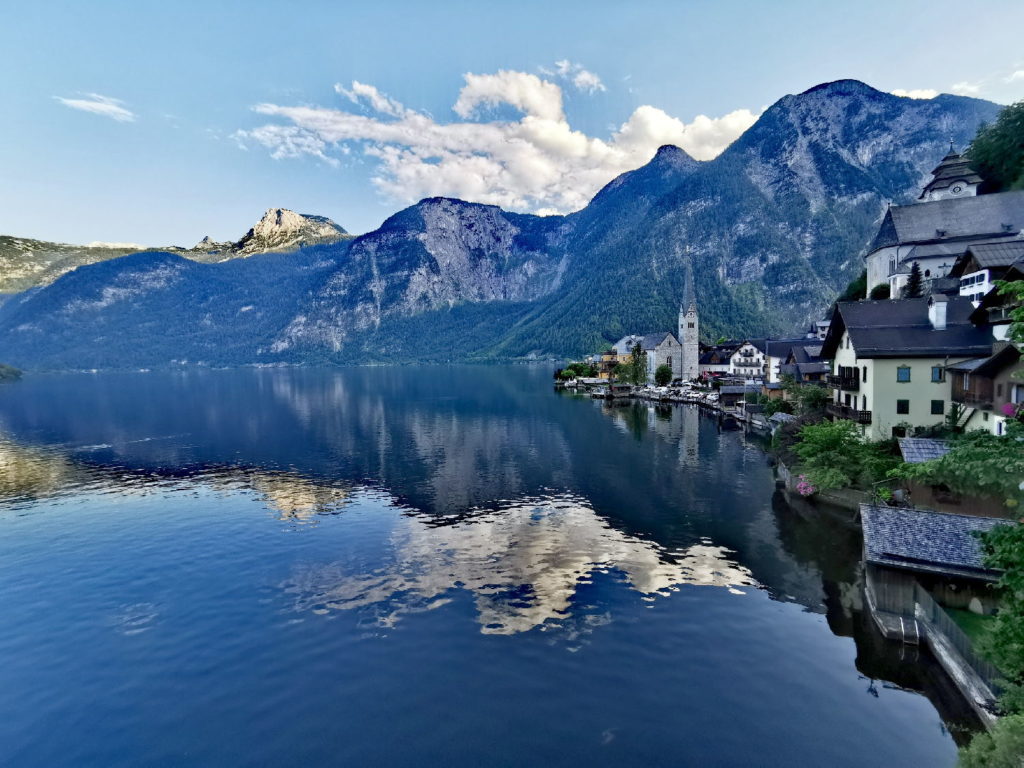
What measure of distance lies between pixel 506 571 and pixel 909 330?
45.9 meters

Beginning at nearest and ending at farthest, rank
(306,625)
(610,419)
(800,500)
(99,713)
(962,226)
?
(99,713)
(306,625)
(800,500)
(962,226)
(610,419)

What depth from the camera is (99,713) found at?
899 inches

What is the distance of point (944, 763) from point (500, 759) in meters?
16.4

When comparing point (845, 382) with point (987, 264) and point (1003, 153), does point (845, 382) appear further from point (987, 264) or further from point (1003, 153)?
point (1003, 153)

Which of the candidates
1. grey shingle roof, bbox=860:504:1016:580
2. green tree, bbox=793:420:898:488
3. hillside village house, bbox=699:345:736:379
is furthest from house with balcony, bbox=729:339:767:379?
grey shingle roof, bbox=860:504:1016:580

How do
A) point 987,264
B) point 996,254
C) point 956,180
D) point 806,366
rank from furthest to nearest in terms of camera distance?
point 956,180 < point 806,366 < point 996,254 < point 987,264

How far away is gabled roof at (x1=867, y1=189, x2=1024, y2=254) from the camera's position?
88938 millimetres

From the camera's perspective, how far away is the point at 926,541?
2630 cm

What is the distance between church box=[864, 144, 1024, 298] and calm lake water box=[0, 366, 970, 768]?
2467 inches

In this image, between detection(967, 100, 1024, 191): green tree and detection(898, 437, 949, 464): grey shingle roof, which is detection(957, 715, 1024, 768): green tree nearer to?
detection(898, 437, 949, 464): grey shingle roof

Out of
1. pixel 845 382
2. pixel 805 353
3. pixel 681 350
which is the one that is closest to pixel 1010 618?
pixel 845 382

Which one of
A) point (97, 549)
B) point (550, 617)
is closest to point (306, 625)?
point (550, 617)

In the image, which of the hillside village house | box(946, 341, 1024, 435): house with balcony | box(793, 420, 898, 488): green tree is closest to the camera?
box(946, 341, 1024, 435): house with balcony

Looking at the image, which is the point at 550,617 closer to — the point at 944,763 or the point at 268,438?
the point at 944,763
